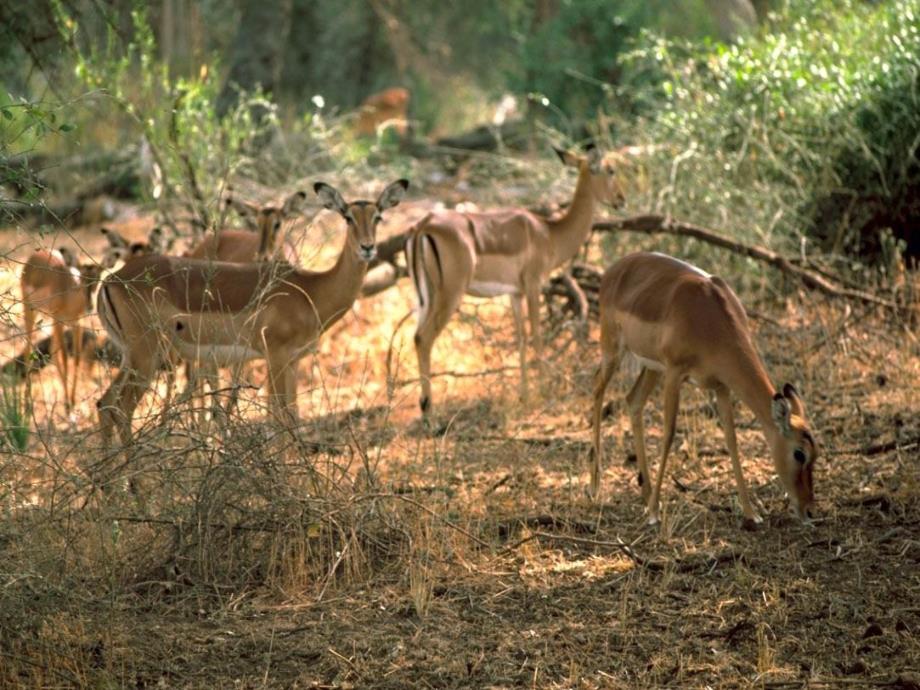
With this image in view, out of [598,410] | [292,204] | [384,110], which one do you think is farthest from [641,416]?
[384,110]

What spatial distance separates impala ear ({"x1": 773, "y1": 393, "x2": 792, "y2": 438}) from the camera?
4883 mm

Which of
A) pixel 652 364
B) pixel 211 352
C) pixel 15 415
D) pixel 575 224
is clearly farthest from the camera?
pixel 575 224

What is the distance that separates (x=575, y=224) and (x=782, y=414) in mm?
3809

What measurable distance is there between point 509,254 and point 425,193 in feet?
16.2

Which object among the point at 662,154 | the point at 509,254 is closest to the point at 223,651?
the point at 509,254

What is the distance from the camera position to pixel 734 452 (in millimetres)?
5156

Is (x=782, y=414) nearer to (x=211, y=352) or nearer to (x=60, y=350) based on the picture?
(x=211, y=352)

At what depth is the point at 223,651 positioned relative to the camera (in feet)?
13.3

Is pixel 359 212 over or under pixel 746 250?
over

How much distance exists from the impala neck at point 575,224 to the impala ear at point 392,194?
1.39 metres

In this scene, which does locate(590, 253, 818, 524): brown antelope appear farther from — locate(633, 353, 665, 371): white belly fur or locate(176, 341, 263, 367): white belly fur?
locate(176, 341, 263, 367): white belly fur

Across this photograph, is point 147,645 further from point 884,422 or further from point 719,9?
point 719,9

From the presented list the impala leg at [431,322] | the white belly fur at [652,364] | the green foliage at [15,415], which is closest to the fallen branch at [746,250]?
the impala leg at [431,322]

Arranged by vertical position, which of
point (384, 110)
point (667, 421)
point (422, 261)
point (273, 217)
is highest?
point (384, 110)
